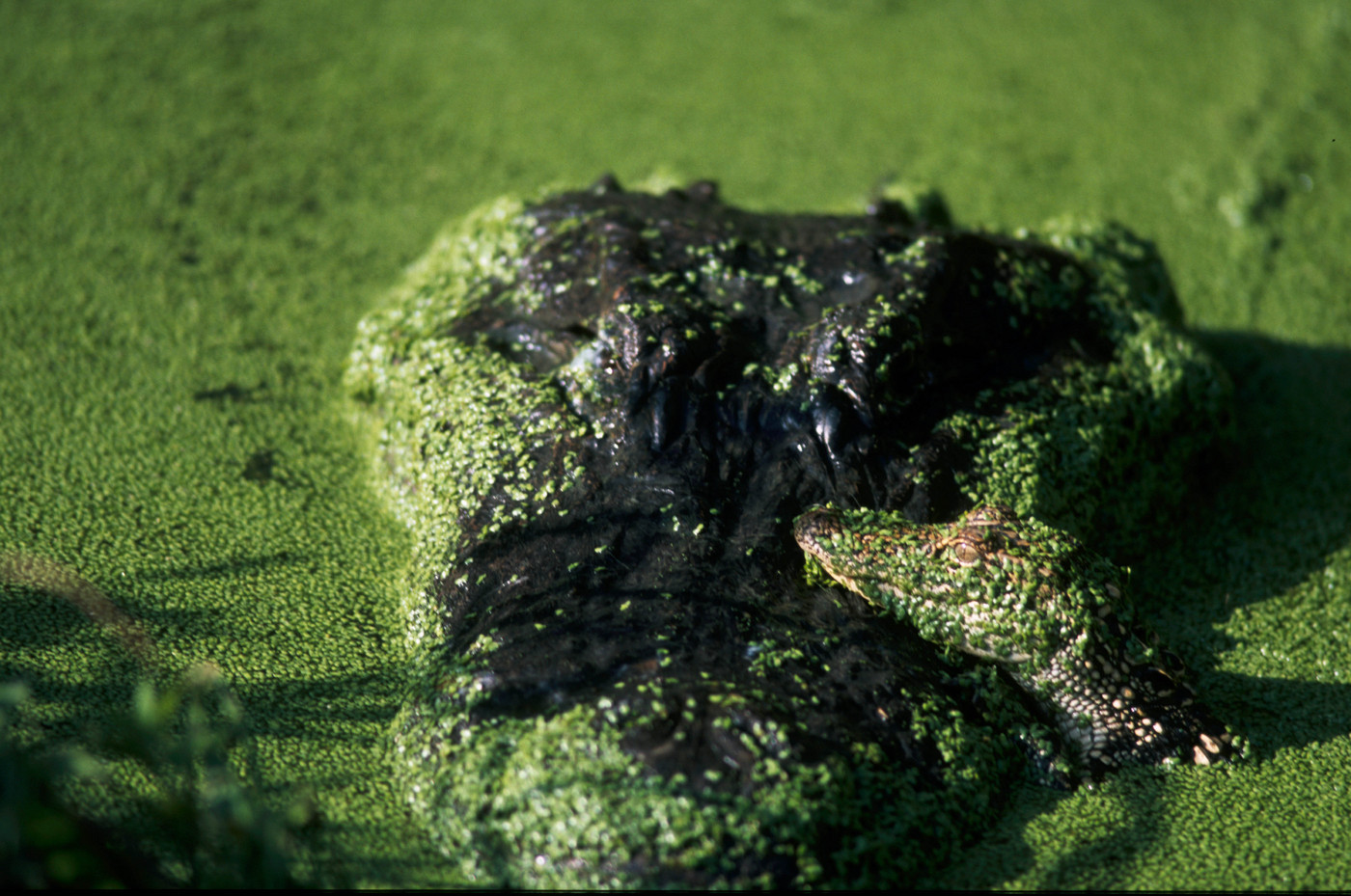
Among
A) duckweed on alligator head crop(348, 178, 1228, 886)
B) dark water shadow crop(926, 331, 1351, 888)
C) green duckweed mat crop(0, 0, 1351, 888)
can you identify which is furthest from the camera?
green duckweed mat crop(0, 0, 1351, 888)

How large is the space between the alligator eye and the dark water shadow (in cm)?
49

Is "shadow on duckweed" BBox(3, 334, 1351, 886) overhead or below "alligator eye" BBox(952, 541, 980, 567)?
below

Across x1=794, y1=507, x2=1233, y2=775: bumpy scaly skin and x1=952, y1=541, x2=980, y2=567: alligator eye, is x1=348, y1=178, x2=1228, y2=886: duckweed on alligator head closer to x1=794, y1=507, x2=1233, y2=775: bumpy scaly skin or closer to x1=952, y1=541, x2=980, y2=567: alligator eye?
x1=794, y1=507, x2=1233, y2=775: bumpy scaly skin

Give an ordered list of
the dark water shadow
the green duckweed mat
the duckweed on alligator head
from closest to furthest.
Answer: the duckweed on alligator head, the dark water shadow, the green duckweed mat

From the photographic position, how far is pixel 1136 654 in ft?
7.79

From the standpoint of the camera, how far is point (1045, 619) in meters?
2.32

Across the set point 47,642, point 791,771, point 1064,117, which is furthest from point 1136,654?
point 1064,117

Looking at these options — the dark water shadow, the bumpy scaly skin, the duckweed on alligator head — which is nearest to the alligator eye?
the bumpy scaly skin

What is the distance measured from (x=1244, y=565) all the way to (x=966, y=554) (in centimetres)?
124

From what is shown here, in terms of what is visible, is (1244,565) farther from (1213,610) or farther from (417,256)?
(417,256)

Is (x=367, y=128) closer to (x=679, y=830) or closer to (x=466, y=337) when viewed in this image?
(x=466, y=337)

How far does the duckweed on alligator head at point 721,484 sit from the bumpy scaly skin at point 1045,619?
0.07 meters

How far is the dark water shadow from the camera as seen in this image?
2189 mm

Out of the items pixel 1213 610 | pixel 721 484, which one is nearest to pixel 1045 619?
pixel 721 484
